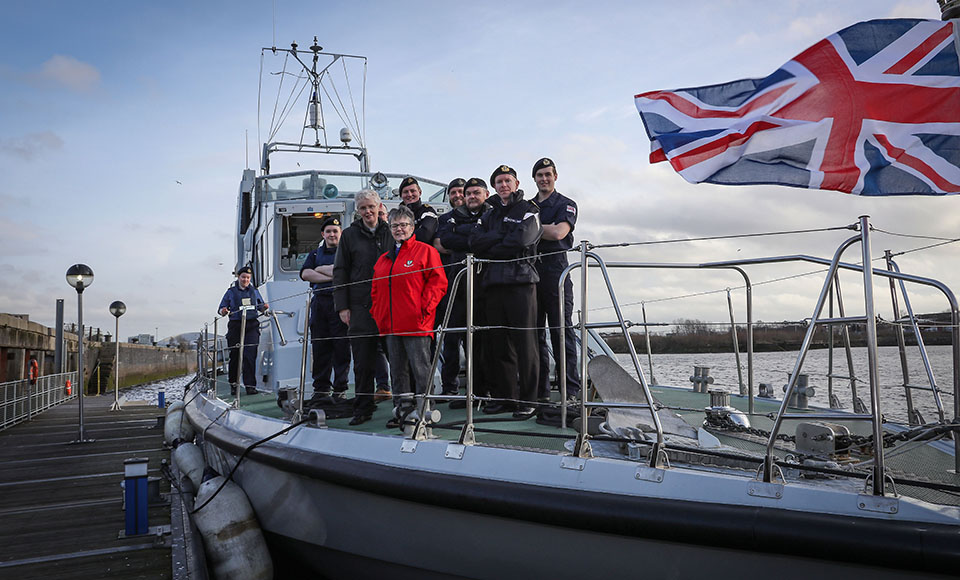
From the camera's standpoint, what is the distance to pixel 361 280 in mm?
4586

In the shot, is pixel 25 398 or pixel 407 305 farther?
pixel 25 398

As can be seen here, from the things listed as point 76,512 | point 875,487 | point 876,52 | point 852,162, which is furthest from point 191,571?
point 876,52

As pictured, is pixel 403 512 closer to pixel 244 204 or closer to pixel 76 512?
pixel 76 512

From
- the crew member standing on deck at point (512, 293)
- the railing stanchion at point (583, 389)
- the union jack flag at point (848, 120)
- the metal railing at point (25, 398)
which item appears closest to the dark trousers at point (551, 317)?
the crew member standing on deck at point (512, 293)

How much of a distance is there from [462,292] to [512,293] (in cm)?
81

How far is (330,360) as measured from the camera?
5324mm

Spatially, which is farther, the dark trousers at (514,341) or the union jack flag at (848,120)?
the dark trousers at (514,341)

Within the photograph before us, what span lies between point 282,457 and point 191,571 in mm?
960

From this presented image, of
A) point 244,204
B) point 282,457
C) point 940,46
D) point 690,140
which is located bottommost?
point 282,457

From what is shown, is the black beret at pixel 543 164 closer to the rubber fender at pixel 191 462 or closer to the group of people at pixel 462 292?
the group of people at pixel 462 292

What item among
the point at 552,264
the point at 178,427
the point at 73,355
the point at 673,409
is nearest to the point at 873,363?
the point at 673,409

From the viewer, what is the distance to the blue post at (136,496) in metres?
4.82

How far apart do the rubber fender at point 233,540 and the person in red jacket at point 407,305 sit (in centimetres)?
111

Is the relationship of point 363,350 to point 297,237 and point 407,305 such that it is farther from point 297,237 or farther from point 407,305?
point 297,237
